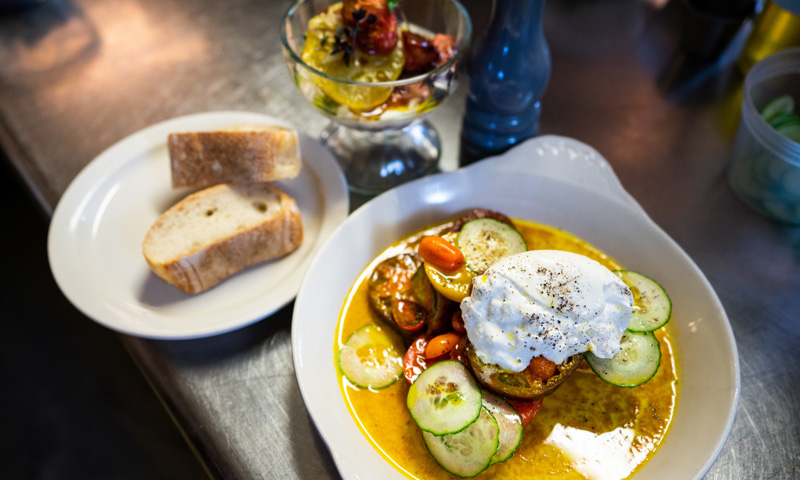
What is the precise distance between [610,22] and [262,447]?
2610mm

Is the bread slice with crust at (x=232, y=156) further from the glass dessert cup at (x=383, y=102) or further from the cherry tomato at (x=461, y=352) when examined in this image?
the cherry tomato at (x=461, y=352)

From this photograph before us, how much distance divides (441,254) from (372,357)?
358 millimetres

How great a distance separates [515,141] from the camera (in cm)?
215

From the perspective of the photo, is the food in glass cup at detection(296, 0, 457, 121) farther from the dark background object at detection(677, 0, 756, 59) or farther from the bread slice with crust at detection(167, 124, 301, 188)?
the dark background object at detection(677, 0, 756, 59)

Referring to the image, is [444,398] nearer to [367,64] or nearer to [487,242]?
[487,242]

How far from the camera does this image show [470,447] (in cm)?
138

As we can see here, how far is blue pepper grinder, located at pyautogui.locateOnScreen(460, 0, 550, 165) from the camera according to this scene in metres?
1.84

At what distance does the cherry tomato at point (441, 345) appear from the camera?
1547 millimetres

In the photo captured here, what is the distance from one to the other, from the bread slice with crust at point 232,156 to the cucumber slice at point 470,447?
1.10 m

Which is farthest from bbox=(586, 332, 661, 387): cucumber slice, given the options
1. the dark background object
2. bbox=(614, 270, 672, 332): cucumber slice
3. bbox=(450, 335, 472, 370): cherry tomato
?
the dark background object

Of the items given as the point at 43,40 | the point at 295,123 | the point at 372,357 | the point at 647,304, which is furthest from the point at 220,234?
the point at 43,40

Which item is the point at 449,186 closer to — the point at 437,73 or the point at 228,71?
the point at 437,73

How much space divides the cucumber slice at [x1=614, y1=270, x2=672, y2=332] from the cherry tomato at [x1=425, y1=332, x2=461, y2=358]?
0.48 meters

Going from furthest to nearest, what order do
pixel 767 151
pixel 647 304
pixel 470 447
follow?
pixel 767 151 < pixel 647 304 < pixel 470 447
